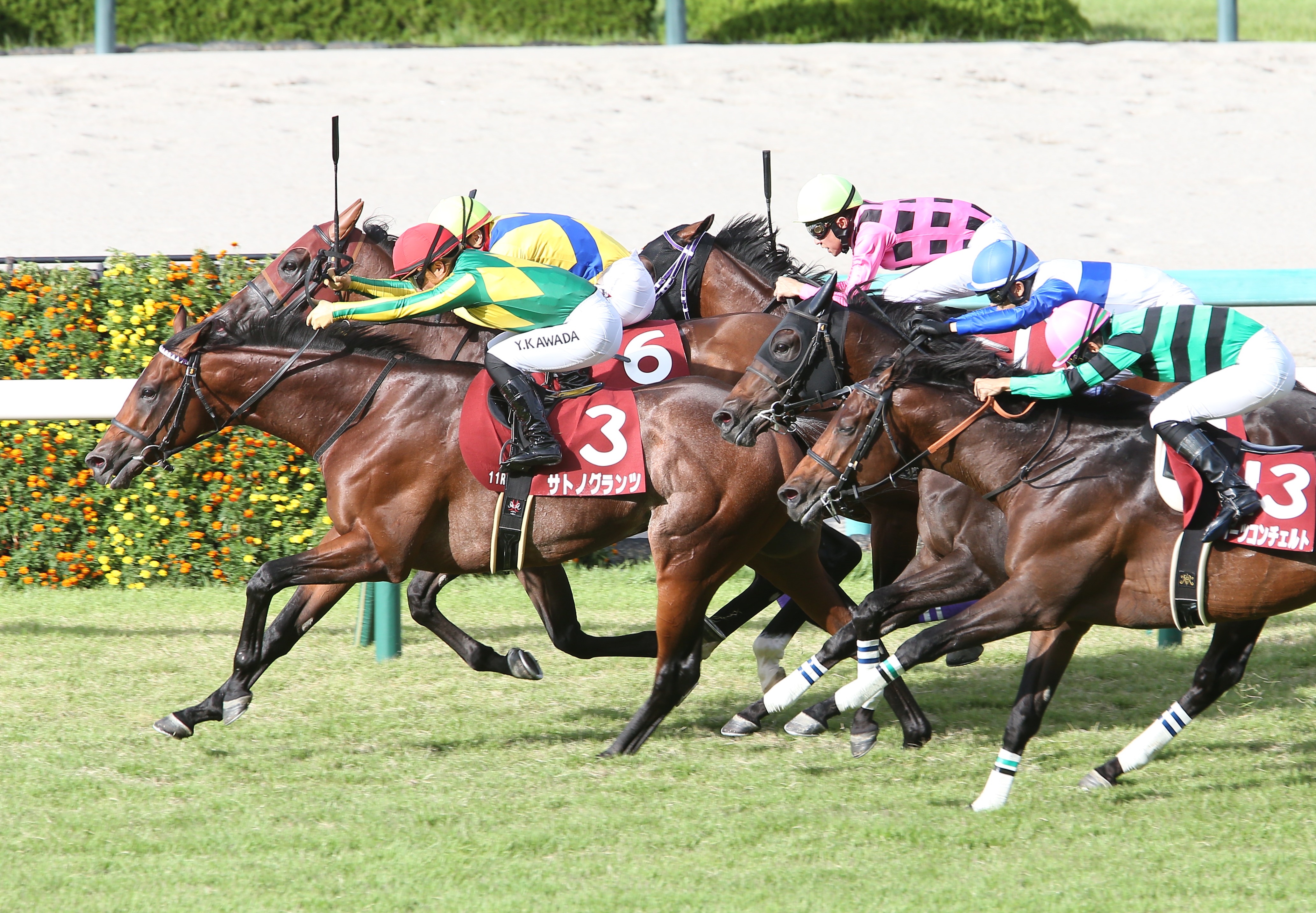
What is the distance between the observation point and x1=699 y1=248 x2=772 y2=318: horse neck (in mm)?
6629

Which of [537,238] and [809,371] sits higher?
[537,238]

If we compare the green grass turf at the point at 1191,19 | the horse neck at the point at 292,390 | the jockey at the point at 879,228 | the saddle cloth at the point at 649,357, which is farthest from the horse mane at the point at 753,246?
the green grass turf at the point at 1191,19

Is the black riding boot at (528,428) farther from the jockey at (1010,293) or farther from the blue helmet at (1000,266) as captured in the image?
the blue helmet at (1000,266)

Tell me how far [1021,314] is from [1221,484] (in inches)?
34.5

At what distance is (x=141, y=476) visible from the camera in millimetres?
7348

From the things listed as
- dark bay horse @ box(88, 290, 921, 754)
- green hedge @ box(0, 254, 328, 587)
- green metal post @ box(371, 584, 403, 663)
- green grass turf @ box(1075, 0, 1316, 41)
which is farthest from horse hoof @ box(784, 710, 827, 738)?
green grass turf @ box(1075, 0, 1316, 41)

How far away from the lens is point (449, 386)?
5.35 m

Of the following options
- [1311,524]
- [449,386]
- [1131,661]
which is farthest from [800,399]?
[1131,661]

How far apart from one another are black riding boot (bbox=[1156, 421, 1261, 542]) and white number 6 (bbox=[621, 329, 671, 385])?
204cm

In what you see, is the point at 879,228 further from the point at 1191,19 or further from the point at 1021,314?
the point at 1191,19

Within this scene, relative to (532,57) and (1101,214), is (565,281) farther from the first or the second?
(532,57)

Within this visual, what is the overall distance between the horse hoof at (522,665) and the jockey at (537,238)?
4.65 feet

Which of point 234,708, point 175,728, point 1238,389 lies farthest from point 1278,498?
point 175,728

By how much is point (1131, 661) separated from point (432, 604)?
3.00m
